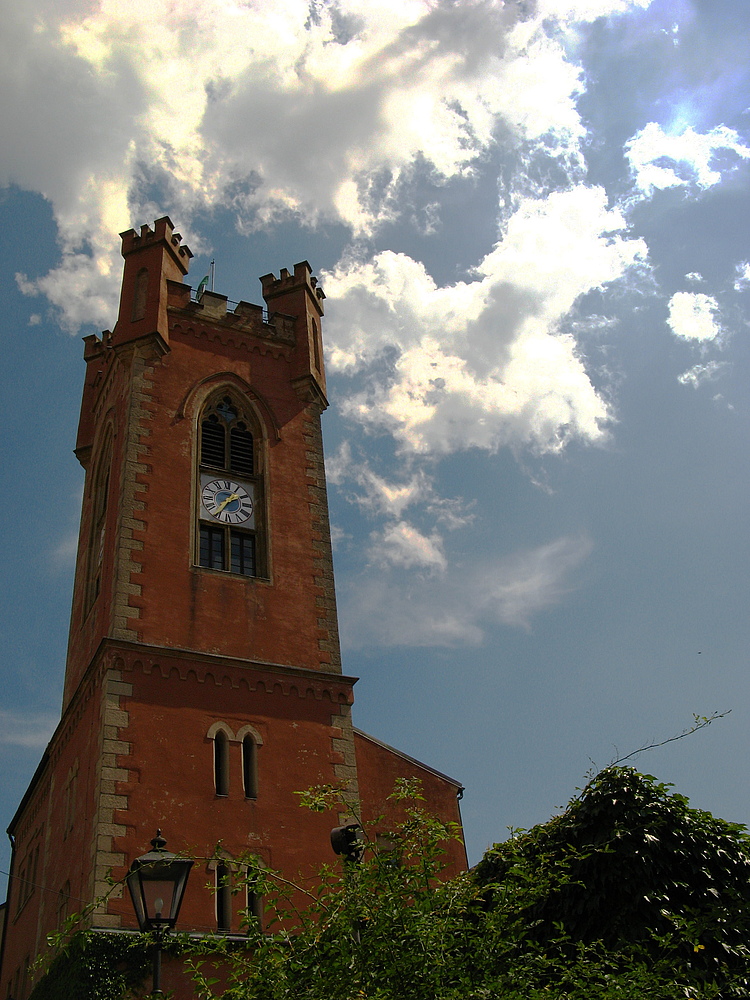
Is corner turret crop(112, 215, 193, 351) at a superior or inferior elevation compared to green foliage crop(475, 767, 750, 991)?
superior

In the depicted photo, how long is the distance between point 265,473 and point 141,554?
13.4 feet

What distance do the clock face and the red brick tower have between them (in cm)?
4

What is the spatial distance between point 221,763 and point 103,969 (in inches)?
161

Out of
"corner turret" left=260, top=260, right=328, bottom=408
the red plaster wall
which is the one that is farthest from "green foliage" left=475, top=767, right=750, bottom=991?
"corner turret" left=260, top=260, right=328, bottom=408

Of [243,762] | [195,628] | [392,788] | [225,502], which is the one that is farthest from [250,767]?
[225,502]

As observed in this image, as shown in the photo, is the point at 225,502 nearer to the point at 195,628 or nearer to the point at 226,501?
the point at 226,501

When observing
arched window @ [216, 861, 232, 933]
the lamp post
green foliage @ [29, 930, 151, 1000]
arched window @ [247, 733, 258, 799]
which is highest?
arched window @ [247, 733, 258, 799]

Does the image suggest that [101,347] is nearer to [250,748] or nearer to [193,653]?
[193,653]

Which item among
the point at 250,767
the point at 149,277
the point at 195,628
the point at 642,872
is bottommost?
the point at 642,872

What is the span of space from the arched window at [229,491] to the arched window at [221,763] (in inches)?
147

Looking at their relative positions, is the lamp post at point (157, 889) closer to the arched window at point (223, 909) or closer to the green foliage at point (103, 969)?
the green foliage at point (103, 969)

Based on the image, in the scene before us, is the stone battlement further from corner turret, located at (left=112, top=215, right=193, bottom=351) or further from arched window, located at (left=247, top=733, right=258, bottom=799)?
arched window, located at (left=247, top=733, right=258, bottom=799)

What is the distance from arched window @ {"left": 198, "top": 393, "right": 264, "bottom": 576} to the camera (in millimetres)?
19984

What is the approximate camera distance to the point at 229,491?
825 inches
